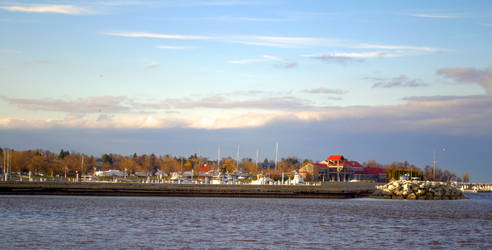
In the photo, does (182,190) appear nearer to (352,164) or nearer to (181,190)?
(181,190)

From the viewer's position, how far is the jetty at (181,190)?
72812 mm

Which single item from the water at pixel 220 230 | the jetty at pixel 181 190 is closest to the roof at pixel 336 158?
the jetty at pixel 181 190

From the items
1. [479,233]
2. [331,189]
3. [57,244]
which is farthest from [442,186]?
[57,244]

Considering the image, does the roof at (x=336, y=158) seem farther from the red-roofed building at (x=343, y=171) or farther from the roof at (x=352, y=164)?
the roof at (x=352, y=164)

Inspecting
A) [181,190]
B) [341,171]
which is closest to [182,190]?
[181,190]

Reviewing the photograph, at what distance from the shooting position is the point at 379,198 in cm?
9681

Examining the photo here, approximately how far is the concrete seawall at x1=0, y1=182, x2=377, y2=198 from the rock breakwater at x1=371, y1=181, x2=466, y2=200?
499 centimetres

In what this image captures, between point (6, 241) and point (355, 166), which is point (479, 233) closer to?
point (6, 241)

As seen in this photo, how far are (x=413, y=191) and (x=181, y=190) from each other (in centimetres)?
4084

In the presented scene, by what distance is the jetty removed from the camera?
239ft

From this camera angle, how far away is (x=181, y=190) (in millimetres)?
81312

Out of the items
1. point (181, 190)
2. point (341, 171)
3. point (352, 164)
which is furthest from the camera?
point (352, 164)

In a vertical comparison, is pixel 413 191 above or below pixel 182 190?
above

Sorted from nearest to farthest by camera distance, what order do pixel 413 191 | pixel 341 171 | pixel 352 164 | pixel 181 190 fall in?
pixel 181 190, pixel 413 191, pixel 341 171, pixel 352 164
